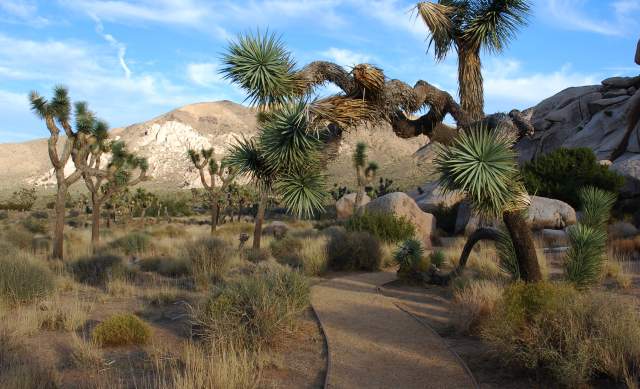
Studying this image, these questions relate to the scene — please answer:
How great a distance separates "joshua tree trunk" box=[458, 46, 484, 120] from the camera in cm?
1030

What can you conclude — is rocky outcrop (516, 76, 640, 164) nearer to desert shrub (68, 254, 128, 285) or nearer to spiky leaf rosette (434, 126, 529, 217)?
spiky leaf rosette (434, 126, 529, 217)

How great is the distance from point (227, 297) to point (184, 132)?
117 metres

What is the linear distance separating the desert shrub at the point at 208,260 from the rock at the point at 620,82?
101 feet

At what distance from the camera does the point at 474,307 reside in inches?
356

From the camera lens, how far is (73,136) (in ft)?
67.1

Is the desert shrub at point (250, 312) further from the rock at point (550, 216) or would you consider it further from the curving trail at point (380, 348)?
the rock at point (550, 216)

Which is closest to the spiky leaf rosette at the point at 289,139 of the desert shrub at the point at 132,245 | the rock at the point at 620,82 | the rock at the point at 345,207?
the desert shrub at the point at 132,245

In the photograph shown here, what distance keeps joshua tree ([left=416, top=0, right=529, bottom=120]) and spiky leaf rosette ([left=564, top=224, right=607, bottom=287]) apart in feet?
9.47

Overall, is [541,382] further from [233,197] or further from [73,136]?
[233,197]

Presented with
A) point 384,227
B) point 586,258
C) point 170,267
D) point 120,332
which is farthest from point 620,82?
point 120,332

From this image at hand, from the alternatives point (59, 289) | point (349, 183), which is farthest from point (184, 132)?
point (59, 289)

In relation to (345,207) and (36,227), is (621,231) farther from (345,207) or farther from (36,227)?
(36,227)

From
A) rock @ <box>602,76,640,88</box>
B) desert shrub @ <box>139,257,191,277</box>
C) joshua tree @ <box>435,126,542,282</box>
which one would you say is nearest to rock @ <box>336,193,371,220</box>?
rock @ <box>602,76,640,88</box>

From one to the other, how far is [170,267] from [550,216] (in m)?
15.4
